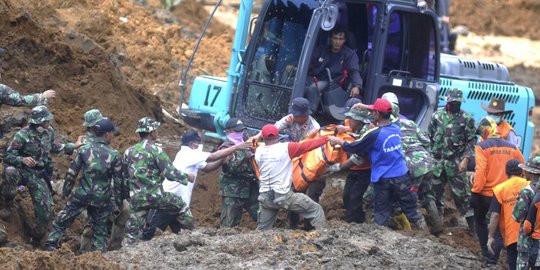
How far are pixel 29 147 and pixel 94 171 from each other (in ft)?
2.81

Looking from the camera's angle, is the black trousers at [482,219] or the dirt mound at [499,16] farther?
the dirt mound at [499,16]

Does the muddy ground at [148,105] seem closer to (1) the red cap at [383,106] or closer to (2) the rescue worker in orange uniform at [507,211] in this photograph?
(2) the rescue worker in orange uniform at [507,211]

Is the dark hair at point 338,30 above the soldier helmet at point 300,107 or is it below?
above

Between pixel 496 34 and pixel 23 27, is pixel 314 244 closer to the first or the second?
pixel 23 27

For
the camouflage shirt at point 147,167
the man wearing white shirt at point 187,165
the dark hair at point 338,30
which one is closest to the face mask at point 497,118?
the dark hair at point 338,30

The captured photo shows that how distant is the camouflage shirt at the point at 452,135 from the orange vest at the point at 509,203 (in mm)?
2438

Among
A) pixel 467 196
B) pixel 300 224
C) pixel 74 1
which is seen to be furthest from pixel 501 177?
pixel 74 1

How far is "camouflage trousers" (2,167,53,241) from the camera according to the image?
12.6 meters

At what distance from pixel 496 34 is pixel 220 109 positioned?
2175 cm

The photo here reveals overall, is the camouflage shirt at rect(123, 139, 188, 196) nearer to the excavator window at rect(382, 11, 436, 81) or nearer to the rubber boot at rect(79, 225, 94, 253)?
the rubber boot at rect(79, 225, 94, 253)

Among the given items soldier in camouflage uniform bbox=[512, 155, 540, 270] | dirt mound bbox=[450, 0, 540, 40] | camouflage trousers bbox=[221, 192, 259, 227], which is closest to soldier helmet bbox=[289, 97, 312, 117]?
camouflage trousers bbox=[221, 192, 259, 227]

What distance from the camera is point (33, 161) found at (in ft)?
41.3

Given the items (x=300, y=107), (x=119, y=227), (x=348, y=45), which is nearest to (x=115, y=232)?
(x=119, y=227)

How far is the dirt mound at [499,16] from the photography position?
35.7 metres
